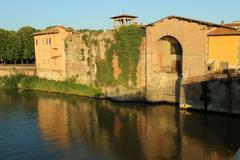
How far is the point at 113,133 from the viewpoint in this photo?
80.9ft

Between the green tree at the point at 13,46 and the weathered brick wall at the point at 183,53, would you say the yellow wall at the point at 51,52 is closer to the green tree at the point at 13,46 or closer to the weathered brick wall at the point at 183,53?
the green tree at the point at 13,46

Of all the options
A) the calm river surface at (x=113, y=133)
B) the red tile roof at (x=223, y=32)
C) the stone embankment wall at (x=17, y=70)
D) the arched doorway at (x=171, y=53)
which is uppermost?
the red tile roof at (x=223, y=32)

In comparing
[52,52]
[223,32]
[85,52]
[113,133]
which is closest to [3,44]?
[52,52]

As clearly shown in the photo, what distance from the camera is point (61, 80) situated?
44.9 m

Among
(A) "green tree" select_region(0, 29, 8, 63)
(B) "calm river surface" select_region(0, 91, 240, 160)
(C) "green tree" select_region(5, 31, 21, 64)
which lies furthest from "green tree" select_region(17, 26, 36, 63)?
(B) "calm river surface" select_region(0, 91, 240, 160)

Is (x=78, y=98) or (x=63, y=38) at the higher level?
(x=63, y=38)

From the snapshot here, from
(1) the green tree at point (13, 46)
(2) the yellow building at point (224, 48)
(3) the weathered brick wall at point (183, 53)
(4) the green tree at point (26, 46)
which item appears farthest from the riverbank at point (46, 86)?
(2) the yellow building at point (224, 48)

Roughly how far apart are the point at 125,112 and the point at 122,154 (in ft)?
38.1

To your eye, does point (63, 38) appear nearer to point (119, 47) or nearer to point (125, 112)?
point (119, 47)

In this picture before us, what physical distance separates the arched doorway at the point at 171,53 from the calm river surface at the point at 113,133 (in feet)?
15.3

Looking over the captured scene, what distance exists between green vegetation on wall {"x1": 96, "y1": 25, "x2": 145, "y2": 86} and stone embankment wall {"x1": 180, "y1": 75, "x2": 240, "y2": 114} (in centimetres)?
721

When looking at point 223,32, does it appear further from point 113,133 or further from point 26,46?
point 26,46

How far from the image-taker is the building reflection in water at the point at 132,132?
2048 centimetres

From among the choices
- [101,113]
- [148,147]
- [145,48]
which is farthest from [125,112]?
[148,147]
